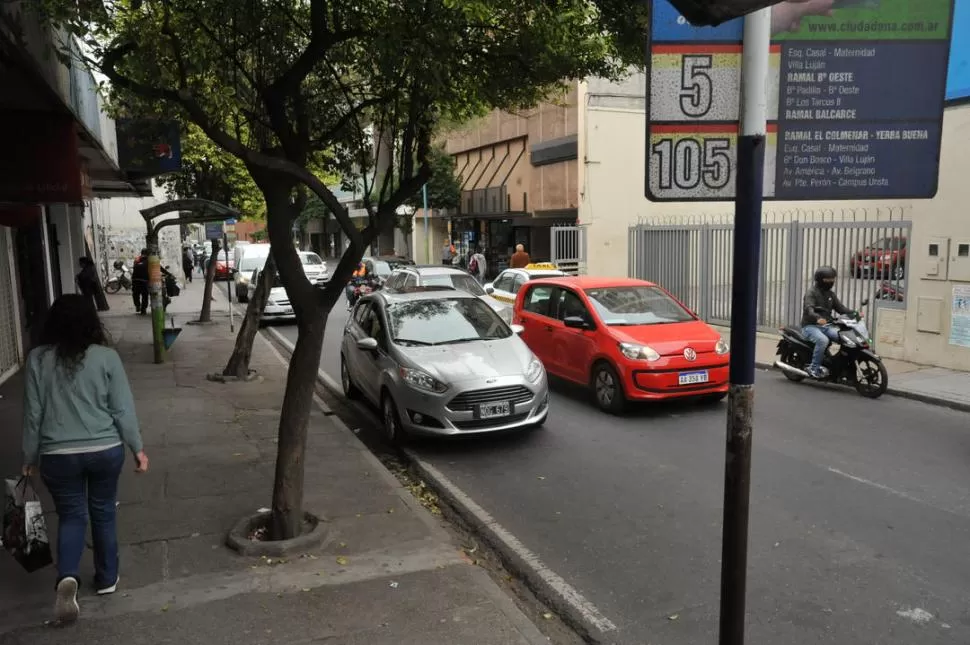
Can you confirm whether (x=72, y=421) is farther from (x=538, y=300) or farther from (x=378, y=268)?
(x=378, y=268)

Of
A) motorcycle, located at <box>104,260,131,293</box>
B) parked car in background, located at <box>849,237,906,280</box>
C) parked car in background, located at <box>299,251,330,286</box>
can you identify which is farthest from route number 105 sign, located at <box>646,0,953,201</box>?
motorcycle, located at <box>104,260,131,293</box>

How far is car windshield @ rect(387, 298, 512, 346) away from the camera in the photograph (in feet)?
27.9

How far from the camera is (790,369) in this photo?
10.8 meters

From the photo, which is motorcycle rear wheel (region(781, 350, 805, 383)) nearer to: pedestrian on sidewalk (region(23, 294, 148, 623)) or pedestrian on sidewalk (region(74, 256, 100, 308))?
pedestrian on sidewalk (region(23, 294, 148, 623))

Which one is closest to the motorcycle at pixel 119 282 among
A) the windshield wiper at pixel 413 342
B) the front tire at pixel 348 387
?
the front tire at pixel 348 387

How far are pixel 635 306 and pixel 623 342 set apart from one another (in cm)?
114

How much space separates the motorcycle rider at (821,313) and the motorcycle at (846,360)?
0.09 m

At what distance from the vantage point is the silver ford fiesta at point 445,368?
751 centimetres

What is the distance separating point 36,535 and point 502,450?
452 centimetres

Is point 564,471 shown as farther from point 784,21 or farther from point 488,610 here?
point 784,21

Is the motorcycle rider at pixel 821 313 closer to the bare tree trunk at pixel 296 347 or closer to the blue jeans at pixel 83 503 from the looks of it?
the bare tree trunk at pixel 296 347

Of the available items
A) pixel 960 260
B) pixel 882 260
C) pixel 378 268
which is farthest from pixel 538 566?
pixel 378 268

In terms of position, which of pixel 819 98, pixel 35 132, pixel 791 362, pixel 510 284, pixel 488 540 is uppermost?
pixel 35 132

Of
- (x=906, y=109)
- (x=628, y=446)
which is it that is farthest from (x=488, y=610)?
(x=628, y=446)
